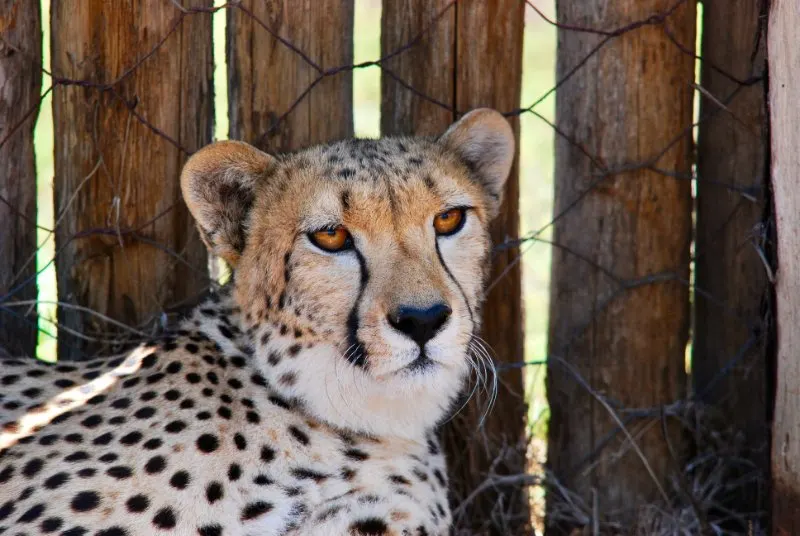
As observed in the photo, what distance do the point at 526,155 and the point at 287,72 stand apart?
10.1 feet

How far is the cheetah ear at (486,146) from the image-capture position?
2.65 meters

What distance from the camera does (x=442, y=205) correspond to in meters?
2.48

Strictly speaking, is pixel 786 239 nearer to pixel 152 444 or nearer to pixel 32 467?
pixel 152 444

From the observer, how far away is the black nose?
86.0 inches

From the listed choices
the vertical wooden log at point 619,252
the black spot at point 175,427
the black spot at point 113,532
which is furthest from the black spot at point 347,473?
the vertical wooden log at point 619,252

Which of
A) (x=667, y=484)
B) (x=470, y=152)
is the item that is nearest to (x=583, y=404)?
(x=667, y=484)

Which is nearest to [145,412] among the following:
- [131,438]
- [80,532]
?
[131,438]

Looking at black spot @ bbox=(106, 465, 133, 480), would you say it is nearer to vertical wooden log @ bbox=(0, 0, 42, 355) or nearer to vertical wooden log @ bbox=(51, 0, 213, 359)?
vertical wooden log @ bbox=(51, 0, 213, 359)

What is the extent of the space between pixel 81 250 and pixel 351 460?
97cm

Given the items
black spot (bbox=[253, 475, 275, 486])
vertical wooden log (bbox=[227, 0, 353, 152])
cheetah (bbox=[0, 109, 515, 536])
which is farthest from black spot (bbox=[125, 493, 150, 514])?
vertical wooden log (bbox=[227, 0, 353, 152])

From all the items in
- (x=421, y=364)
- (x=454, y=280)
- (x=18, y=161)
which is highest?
(x=18, y=161)

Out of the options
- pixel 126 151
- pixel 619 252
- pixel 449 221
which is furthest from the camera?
pixel 619 252

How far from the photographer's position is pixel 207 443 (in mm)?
2299

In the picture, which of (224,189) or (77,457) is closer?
(77,457)
